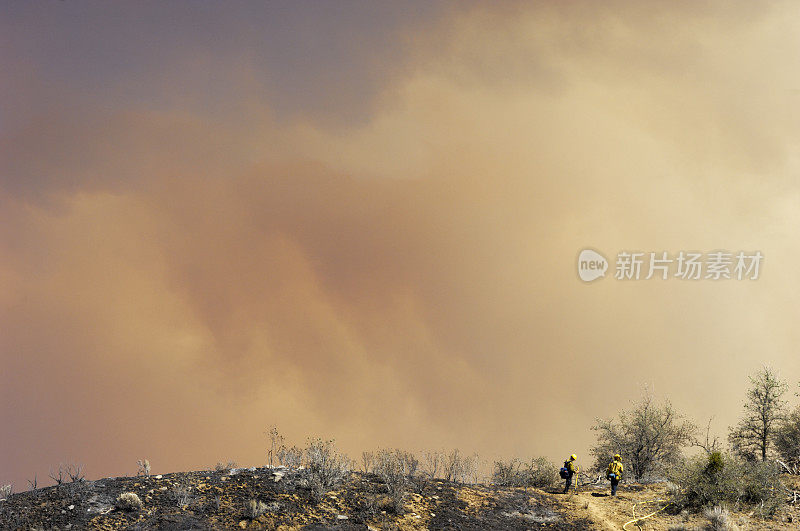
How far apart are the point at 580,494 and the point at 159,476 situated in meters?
17.9

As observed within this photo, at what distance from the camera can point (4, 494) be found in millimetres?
18156

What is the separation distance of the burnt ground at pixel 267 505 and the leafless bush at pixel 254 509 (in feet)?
0.44

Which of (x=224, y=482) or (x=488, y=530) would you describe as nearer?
(x=488, y=530)

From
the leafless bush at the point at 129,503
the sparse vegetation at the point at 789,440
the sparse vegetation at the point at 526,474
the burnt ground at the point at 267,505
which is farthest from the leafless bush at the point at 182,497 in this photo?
the sparse vegetation at the point at 789,440

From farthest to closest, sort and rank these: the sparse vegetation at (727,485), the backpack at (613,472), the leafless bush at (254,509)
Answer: the backpack at (613,472) → the sparse vegetation at (727,485) → the leafless bush at (254,509)

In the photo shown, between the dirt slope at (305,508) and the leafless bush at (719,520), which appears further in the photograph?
the leafless bush at (719,520)

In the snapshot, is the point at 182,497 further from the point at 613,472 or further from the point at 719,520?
the point at 719,520

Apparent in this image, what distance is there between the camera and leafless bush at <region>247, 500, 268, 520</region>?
1634 cm

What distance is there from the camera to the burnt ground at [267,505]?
1611 cm

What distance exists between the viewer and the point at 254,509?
16391 mm

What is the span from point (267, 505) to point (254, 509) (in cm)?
83

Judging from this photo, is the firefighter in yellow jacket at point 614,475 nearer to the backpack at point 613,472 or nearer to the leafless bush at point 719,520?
the backpack at point 613,472

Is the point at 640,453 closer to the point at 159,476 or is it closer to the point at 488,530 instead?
the point at 488,530

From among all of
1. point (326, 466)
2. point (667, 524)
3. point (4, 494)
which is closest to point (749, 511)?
point (667, 524)
